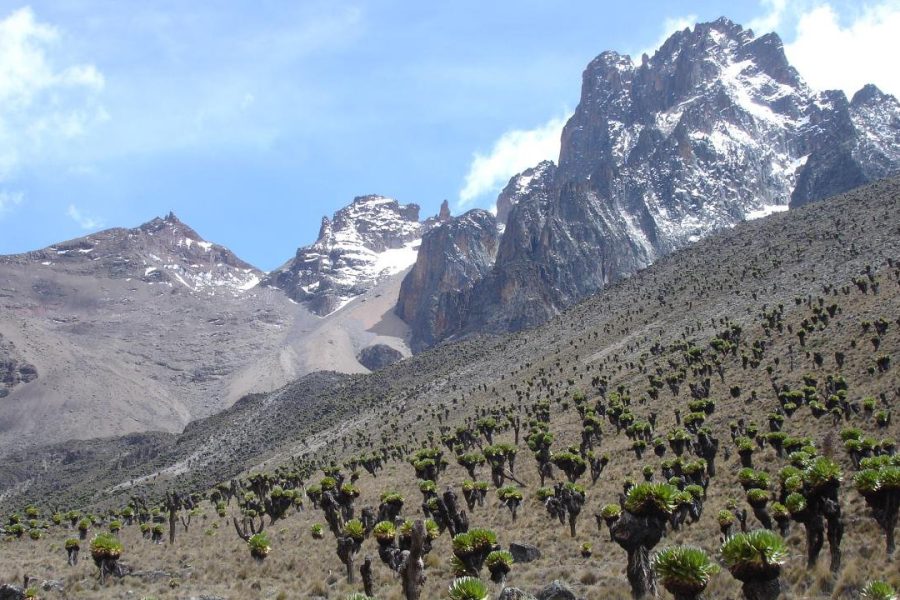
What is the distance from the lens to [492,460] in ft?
152

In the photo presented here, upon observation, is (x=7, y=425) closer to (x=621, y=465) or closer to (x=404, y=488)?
(x=404, y=488)

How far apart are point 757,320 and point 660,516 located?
70.5 meters

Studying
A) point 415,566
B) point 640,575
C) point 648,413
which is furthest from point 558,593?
point 648,413

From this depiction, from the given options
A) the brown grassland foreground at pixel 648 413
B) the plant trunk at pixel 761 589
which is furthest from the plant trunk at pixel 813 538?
the plant trunk at pixel 761 589

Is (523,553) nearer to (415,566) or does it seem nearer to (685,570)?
(415,566)

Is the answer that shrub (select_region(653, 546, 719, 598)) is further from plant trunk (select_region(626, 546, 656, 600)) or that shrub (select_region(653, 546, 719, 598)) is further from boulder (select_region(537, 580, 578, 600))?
plant trunk (select_region(626, 546, 656, 600))

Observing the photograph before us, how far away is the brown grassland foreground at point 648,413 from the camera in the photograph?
2733cm

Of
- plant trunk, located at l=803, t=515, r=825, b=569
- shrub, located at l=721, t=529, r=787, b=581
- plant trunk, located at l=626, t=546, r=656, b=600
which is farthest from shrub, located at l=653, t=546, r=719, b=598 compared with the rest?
plant trunk, located at l=803, t=515, r=825, b=569

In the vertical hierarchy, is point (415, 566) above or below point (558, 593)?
above

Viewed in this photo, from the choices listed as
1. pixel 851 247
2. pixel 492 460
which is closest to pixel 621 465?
pixel 492 460

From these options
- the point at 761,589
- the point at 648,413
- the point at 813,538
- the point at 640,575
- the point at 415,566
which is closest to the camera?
the point at 761,589

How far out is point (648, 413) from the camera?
2437 inches

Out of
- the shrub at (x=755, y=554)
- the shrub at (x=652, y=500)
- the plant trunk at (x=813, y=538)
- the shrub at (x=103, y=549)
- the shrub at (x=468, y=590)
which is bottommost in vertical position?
the plant trunk at (x=813, y=538)

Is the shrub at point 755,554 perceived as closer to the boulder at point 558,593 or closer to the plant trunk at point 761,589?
the plant trunk at point 761,589
